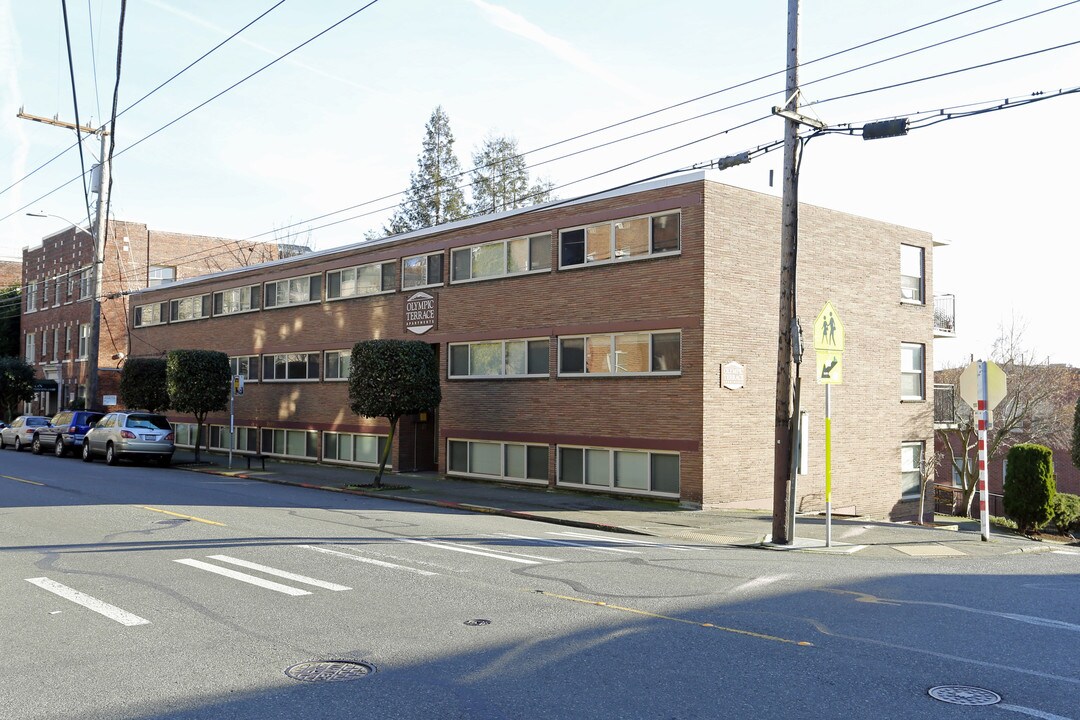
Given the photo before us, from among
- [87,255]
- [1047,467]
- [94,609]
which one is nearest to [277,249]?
[87,255]

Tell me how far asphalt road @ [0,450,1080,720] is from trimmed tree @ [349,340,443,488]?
8839 millimetres

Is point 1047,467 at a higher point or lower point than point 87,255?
lower

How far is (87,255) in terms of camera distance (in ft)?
167

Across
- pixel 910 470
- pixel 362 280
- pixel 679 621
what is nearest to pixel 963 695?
pixel 679 621

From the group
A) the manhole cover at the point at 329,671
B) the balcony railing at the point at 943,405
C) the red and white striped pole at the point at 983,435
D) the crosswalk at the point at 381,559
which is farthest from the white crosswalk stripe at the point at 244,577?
the balcony railing at the point at 943,405

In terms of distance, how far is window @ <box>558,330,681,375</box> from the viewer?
20.2 metres

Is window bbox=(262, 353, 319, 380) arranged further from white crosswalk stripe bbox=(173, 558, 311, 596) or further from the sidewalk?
white crosswalk stripe bbox=(173, 558, 311, 596)

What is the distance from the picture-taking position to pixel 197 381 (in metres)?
31.1

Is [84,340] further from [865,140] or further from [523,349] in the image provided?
[865,140]

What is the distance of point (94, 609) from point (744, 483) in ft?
47.9

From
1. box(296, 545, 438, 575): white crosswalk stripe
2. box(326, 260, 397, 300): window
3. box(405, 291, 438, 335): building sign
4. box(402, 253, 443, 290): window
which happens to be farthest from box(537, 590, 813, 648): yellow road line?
box(326, 260, 397, 300): window

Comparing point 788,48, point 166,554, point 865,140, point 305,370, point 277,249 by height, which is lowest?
point 166,554

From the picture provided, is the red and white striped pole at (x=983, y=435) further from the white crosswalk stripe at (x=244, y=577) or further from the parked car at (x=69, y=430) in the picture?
the parked car at (x=69, y=430)

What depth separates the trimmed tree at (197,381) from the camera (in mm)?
30938
